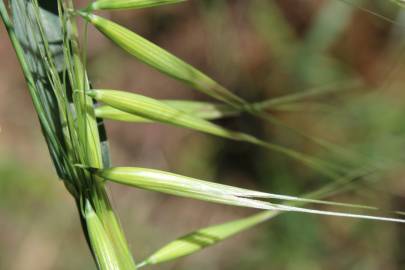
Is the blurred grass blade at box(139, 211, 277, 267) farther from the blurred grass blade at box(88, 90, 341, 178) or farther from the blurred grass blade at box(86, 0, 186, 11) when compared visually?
the blurred grass blade at box(86, 0, 186, 11)

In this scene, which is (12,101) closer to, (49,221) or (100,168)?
(49,221)

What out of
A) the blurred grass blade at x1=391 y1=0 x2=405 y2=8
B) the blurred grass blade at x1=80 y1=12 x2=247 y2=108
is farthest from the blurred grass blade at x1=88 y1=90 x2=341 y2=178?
the blurred grass blade at x1=391 y1=0 x2=405 y2=8

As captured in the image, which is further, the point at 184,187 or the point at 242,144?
the point at 242,144

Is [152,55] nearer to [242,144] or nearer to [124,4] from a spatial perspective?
[124,4]

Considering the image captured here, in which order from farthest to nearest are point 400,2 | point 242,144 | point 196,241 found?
1. point 242,144
2. point 196,241
3. point 400,2

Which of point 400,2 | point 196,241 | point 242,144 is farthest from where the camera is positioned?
point 242,144

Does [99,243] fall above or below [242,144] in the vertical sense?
below

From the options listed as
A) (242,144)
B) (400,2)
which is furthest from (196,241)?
(242,144)


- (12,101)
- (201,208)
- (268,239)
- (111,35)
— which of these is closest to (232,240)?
(201,208)
